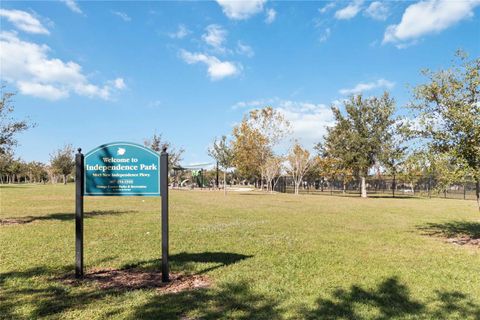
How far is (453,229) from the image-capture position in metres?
12.5

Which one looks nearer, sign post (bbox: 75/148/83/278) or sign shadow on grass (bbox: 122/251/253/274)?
sign post (bbox: 75/148/83/278)

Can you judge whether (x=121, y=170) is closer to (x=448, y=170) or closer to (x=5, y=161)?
(x=448, y=170)

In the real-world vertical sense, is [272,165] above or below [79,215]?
above

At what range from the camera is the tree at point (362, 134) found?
3559 centimetres

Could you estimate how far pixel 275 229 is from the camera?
11.4 meters

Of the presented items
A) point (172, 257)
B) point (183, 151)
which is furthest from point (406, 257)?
point (183, 151)

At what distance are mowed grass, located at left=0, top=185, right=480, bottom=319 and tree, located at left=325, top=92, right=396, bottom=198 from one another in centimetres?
2457

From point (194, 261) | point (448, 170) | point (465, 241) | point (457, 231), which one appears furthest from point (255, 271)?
point (457, 231)

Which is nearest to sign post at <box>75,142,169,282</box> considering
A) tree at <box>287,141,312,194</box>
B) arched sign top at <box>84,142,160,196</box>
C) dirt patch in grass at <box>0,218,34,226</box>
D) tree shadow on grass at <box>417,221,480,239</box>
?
arched sign top at <box>84,142,160,196</box>

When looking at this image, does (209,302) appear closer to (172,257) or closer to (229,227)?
(172,257)

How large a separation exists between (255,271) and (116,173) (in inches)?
105

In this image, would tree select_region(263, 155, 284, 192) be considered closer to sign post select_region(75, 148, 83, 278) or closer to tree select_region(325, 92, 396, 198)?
tree select_region(325, 92, 396, 198)

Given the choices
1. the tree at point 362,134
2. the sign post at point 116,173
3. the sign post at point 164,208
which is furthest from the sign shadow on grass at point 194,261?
the tree at point 362,134

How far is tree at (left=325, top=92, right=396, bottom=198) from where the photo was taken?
35.6 metres
